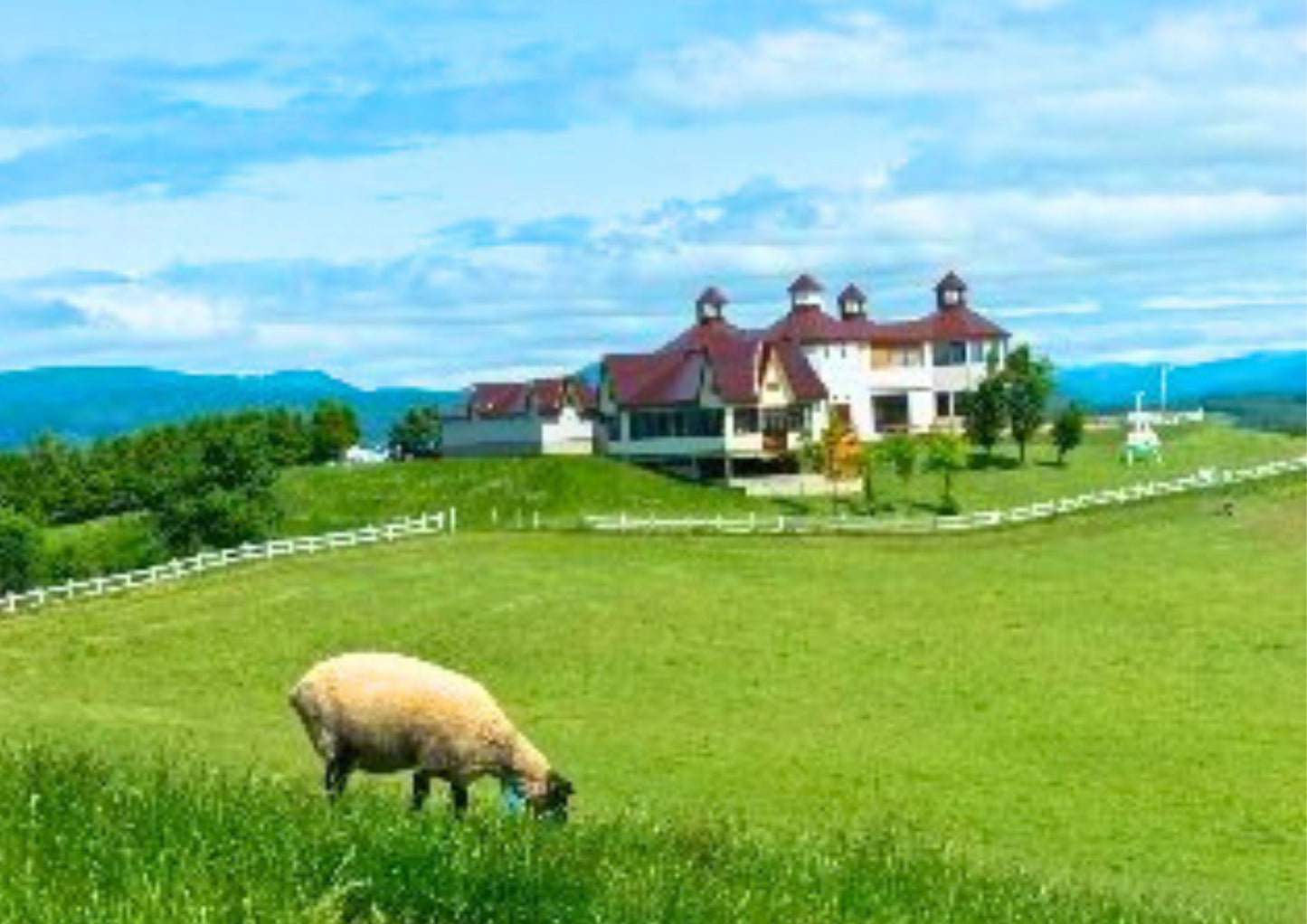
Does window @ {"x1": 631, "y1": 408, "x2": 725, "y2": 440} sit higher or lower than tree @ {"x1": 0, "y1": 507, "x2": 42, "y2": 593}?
higher

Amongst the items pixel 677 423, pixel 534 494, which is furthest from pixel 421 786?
pixel 677 423

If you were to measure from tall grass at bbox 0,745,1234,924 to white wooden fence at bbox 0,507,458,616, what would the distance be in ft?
177

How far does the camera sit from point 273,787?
1572 centimetres

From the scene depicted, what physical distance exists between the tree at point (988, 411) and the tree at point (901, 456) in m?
9.18

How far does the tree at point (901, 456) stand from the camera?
10838 centimetres

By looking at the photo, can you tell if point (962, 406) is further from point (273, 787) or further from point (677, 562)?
point (273, 787)

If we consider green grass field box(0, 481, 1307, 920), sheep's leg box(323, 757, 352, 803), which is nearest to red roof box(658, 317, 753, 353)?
green grass field box(0, 481, 1307, 920)

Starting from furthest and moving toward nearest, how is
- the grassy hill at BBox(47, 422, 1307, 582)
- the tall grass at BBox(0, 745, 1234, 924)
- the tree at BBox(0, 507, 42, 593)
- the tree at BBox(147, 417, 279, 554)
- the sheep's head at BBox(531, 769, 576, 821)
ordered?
the grassy hill at BBox(47, 422, 1307, 582) < the tree at BBox(0, 507, 42, 593) < the tree at BBox(147, 417, 279, 554) < the sheep's head at BBox(531, 769, 576, 821) < the tall grass at BBox(0, 745, 1234, 924)

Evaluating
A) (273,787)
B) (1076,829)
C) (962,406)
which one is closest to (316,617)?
(1076,829)

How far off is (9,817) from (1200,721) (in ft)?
132

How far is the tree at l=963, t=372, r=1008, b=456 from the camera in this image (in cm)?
12181

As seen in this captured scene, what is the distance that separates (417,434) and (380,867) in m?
140

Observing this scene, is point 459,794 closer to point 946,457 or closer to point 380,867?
point 380,867

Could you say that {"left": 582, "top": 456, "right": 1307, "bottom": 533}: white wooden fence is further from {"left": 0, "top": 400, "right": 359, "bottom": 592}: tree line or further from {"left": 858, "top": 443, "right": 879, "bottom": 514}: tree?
{"left": 0, "top": 400, "right": 359, "bottom": 592}: tree line
